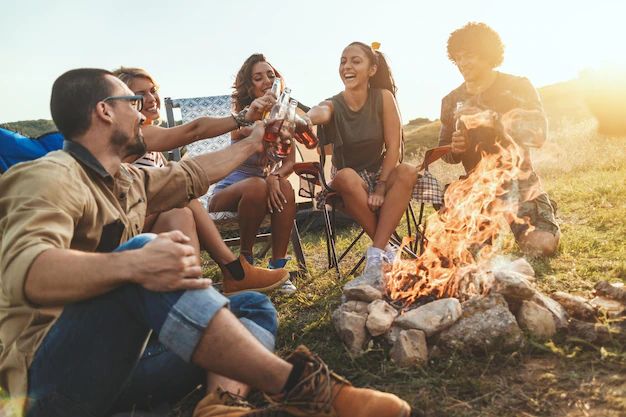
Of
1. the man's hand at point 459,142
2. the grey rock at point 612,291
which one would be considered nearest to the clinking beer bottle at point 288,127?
the man's hand at point 459,142

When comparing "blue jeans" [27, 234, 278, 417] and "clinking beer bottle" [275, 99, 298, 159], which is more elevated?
"clinking beer bottle" [275, 99, 298, 159]

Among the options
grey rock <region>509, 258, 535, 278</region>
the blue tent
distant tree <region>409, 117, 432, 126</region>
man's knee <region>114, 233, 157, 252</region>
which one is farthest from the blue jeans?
distant tree <region>409, 117, 432, 126</region>

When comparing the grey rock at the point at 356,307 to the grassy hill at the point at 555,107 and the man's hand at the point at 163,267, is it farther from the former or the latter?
the grassy hill at the point at 555,107

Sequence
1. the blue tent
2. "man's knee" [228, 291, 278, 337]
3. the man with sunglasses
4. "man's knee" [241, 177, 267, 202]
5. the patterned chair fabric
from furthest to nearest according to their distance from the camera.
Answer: the patterned chair fabric → "man's knee" [241, 177, 267, 202] → the blue tent → "man's knee" [228, 291, 278, 337] → the man with sunglasses

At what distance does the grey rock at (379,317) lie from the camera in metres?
2.74

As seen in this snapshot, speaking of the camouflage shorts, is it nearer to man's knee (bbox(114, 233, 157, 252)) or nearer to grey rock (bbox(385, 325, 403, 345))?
grey rock (bbox(385, 325, 403, 345))

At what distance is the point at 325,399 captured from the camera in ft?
5.94

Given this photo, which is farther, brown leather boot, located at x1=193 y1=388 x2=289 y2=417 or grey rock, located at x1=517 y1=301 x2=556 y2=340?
grey rock, located at x1=517 y1=301 x2=556 y2=340

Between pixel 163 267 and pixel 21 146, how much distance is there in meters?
2.06

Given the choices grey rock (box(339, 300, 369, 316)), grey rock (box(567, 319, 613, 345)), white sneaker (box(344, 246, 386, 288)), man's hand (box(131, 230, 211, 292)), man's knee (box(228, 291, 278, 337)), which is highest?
man's hand (box(131, 230, 211, 292))

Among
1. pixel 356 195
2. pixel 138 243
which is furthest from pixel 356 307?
pixel 138 243

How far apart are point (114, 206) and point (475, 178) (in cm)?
323

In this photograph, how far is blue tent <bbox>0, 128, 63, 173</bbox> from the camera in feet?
10.1

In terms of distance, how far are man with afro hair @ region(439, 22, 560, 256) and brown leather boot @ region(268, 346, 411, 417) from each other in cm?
306
